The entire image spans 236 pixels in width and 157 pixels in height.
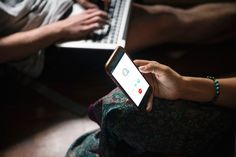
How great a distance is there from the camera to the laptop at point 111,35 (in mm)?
1338

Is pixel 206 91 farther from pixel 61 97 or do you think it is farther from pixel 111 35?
pixel 61 97

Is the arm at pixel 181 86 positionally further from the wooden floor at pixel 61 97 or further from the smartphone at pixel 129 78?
the wooden floor at pixel 61 97

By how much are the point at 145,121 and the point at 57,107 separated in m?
0.54

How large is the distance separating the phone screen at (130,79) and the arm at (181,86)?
0.15ft

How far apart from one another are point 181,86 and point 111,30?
429 mm

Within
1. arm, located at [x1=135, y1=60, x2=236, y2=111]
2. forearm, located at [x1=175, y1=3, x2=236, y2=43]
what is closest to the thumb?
arm, located at [x1=135, y1=60, x2=236, y2=111]

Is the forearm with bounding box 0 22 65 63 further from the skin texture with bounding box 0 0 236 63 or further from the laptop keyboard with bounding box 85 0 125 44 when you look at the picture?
the laptop keyboard with bounding box 85 0 125 44

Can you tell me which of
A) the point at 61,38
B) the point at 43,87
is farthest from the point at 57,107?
the point at 61,38

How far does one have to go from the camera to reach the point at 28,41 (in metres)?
1.36

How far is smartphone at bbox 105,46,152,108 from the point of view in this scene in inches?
36.9

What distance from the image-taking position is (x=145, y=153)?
1134mm

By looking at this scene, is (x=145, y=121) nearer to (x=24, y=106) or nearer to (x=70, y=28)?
(x=70, y=28)

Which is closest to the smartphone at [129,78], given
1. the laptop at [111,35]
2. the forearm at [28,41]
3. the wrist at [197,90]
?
the wrist at [197,90]

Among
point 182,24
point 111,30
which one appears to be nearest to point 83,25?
point 111,30
